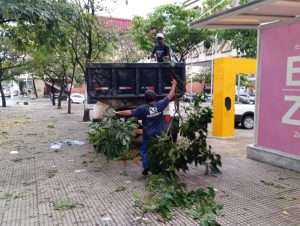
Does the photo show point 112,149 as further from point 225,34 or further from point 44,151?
point 225,34

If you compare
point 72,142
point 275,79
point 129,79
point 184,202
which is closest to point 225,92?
point 129,79

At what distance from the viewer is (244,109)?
1378 cm

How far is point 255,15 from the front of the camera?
6.75 m

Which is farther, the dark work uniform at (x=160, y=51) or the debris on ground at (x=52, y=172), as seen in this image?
the dark work uniform at (x=160, y=51)

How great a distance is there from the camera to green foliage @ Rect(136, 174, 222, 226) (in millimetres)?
2746

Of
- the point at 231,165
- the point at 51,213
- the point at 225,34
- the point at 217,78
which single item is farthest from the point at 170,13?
the point at 51,213

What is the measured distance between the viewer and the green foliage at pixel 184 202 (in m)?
2.75

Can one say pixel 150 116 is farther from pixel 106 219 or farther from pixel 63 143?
pixel 63 143

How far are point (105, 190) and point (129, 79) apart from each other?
3.69 m

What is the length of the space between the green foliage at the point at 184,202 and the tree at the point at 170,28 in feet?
50.1

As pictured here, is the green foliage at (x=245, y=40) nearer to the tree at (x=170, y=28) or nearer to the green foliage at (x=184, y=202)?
the tree at (x=170, y=28)

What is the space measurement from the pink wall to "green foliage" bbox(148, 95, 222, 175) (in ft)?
4.81

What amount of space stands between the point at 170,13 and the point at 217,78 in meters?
9.98

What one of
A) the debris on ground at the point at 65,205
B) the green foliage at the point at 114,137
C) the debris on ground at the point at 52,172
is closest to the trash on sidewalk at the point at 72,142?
the debris on ground at the point at 52,172
